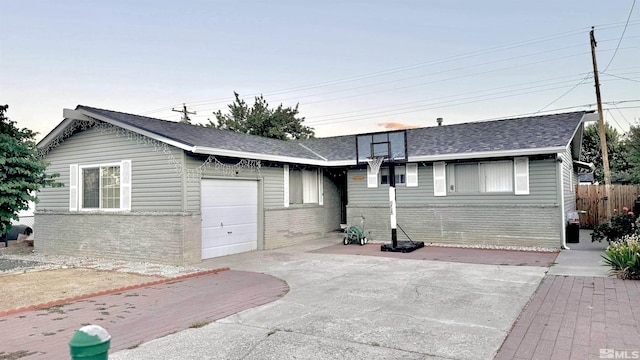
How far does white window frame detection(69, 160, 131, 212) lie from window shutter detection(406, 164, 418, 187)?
861cm

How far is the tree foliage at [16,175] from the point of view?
33.7 ft

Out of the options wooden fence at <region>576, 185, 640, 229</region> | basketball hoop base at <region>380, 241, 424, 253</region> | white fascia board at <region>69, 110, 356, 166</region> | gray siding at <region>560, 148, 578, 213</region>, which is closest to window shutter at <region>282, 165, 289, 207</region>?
white fascia board at <region>69, 110, 356, 166</region>

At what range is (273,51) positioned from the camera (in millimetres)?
15516

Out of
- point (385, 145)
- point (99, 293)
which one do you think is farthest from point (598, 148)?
point (99, 293)

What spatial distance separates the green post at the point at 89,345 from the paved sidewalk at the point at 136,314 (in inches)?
114

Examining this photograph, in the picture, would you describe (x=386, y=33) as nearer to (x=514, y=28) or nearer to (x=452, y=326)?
(x=514, y=28)

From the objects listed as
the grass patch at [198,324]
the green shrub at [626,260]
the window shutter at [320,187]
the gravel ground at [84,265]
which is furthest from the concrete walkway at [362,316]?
the window shutter at [320,187]

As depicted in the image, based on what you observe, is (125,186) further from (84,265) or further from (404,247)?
(404,247)

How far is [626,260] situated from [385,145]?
6.49 m

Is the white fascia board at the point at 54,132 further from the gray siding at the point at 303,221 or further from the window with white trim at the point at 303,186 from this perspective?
the window with white trim at the point at 303,186

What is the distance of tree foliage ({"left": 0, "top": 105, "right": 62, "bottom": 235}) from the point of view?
10258 millimetres

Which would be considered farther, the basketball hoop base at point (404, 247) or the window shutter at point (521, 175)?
the window shutter at point (521, 175)

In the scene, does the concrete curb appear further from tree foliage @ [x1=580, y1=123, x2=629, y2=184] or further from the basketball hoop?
tree foliage @ [x1=580, y1=123, x2=629, y2=184]

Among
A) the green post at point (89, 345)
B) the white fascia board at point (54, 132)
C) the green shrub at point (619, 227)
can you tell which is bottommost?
the green shrub at point (619, 227)
